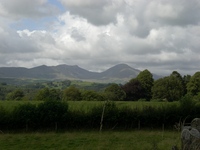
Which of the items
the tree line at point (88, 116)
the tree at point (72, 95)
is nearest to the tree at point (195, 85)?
the tree at point (72, 95)

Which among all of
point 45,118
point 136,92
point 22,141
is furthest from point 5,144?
point 136,92

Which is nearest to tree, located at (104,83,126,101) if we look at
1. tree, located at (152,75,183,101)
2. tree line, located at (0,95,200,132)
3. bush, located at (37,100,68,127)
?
tree, located at (152,75,183,101)

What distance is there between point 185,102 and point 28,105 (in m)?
19.8

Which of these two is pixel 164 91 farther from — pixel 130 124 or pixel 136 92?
pixel 130 124

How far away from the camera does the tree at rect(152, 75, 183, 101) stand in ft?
220

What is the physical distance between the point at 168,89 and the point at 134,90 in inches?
361

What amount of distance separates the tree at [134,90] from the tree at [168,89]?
3811 mm

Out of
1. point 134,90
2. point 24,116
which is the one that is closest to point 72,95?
point 134,90

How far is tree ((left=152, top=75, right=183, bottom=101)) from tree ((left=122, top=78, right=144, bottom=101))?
3811 millimetres

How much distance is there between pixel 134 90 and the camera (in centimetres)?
6881

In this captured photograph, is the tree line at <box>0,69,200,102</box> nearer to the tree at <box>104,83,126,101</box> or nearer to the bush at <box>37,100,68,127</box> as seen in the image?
the tree at <box>104,83,126,101</box>

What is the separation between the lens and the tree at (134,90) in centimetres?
6905

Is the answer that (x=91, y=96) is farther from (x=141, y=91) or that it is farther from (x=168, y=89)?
(x=168, y=89)

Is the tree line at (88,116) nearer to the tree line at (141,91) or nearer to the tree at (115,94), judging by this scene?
the tree line at (141,91)
